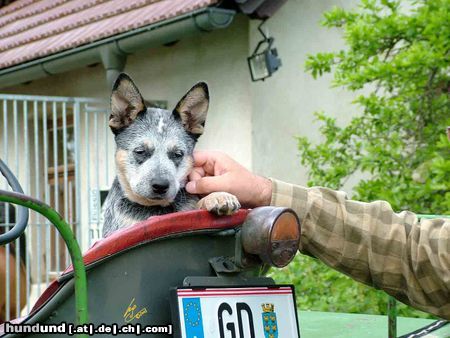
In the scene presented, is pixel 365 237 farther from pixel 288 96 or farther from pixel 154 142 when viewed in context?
pixel 288 96

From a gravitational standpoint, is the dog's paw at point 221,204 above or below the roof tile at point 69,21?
below

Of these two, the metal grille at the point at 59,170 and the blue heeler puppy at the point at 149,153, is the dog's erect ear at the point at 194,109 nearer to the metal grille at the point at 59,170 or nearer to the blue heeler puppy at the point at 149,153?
the blue heeler puppy at the point at 149,153

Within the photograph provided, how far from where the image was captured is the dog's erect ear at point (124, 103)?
2.64 meters

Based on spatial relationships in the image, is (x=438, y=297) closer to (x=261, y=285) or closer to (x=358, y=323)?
(x=261, y=285)

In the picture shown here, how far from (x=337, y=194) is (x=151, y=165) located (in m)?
0.73

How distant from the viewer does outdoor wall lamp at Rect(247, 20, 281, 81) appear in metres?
7.05

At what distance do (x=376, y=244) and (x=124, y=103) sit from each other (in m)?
0.96

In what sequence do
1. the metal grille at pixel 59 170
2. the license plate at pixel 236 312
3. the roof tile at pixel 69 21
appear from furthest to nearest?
the metal grille at pixel 59 170
the roof tile at pixel 69 21
the license plate at pixel 236 312

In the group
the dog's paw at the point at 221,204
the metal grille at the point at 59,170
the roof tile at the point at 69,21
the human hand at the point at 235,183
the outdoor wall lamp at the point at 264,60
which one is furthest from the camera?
Answer: the metal grille at the point at 59,170

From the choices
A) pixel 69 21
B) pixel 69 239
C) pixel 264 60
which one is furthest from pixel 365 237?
pixel 69 21

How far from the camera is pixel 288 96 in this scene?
7.66 m

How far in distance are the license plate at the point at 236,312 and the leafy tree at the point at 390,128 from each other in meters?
2.60

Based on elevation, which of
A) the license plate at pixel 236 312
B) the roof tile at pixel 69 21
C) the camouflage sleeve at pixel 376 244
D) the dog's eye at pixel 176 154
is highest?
the roof tile at pixel 69 21

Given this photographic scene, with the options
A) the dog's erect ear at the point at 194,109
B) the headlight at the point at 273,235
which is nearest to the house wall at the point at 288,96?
the dog's erect ear at the point at 194,109
